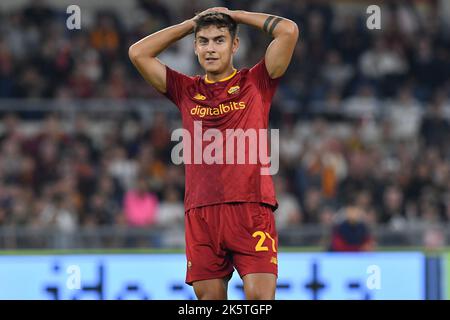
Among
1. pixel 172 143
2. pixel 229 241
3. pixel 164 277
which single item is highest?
pixel 172 143

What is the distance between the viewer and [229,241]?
20.9ft

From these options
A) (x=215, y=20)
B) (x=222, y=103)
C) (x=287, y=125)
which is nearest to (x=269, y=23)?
(x=215, y=20)

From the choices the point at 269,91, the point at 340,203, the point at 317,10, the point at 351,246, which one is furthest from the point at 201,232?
the point at 317,10

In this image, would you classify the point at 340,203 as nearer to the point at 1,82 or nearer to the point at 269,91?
the point at 1,82

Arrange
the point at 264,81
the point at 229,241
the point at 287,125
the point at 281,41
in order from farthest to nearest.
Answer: the point at 287,125 → the point at 264,81 → the point at 281,41 → the point at 229,241

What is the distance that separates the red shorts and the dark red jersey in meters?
0.07

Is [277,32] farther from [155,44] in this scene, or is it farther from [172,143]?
[172,143]

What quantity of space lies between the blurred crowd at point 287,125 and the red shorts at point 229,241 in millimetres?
6075

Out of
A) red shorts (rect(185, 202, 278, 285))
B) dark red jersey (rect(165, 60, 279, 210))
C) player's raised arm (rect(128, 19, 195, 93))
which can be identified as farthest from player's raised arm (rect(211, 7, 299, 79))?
red shorts (rect(185, 202, 278, 285))

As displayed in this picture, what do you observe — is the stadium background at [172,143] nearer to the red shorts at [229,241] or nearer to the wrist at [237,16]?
the red shorts at [229,241]

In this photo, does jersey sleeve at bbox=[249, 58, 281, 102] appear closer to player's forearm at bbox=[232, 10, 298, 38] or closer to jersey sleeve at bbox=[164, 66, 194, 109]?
player's forearm at bbox=[232, 10, 298, 38]

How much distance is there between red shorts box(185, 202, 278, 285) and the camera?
250 inches

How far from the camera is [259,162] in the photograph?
6465mm

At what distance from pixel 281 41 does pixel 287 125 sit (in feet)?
28.1
